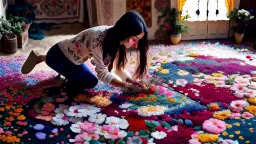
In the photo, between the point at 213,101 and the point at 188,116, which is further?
the point at 213,101

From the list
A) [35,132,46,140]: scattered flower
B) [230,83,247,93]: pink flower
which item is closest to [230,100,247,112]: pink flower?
[230,83,247,93]: pink flower

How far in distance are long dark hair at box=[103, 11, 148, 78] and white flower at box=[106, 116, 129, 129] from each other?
14.5 inches

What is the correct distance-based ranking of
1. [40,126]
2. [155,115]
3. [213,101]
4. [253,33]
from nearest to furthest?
[40,126] < [155,115] < [213,101] < [253,33]

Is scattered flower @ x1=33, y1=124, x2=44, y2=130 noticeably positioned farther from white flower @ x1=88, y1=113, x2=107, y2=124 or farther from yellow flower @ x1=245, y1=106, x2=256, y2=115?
yellow flower @ x1=245, y1=106, x2=256, y2=115

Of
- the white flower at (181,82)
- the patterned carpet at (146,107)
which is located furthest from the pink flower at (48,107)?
the white flower at (181,82)

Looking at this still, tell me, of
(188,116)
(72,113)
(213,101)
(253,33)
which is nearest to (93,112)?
(72,113)

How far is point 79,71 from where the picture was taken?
2783 mm

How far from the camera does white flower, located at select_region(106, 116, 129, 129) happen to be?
236 centimetres

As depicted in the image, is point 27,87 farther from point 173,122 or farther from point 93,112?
point 173,122

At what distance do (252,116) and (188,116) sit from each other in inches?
15.8

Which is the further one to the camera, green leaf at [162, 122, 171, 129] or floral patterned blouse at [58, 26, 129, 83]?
floral patterned blouse at [58, 26, 129, 83]

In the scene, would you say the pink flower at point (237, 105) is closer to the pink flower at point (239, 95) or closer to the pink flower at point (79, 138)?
the pink flower at point (239, 95)

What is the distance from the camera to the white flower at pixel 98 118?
2.42 meters

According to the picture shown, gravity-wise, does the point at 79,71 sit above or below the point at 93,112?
above
